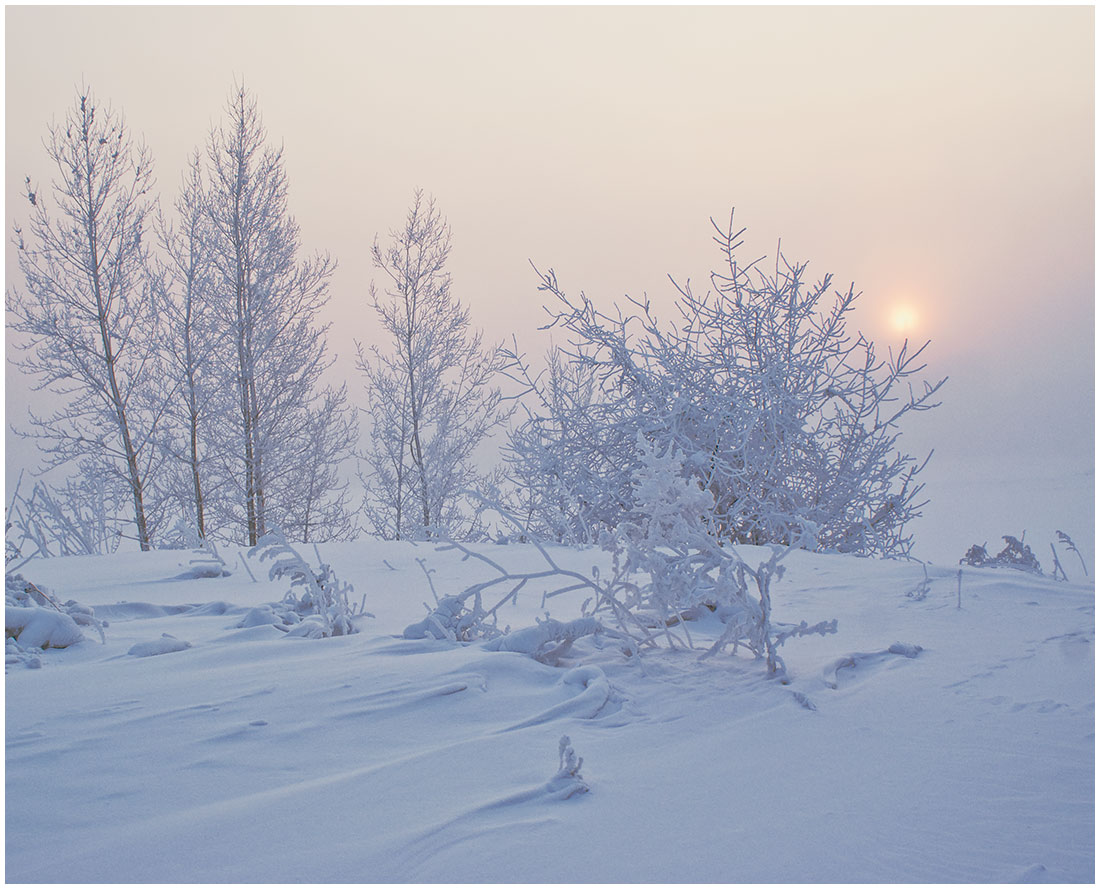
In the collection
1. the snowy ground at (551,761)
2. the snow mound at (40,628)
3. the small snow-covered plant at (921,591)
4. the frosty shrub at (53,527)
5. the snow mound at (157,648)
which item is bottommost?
the snowy ground at (551,761)

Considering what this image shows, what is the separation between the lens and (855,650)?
2170mm

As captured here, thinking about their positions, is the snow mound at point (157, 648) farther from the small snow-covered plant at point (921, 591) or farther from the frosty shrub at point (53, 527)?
the small snow-covered plant at point (921, 591)

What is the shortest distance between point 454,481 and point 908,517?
9613mm

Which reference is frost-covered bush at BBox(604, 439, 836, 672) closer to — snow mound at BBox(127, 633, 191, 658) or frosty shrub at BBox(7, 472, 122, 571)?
snow mound at BBox(127, 633, 191, 658)

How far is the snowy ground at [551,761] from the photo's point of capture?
3.62 ft

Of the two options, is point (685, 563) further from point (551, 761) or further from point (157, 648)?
point (157, 648)

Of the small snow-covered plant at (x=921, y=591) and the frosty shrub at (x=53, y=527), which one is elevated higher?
the frosty shrub at (x=53, y=527)

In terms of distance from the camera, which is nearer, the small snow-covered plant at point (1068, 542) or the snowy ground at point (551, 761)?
the snowy ground at point (551, 761)

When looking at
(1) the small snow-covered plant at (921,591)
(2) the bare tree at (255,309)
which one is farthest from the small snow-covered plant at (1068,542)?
(2) the bare tree at (255,309)

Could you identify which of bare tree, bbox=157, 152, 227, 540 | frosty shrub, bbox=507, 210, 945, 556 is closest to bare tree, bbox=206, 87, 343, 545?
bare tree, bbox=157, 152, 227, 540

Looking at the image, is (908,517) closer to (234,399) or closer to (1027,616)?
(1027,616)

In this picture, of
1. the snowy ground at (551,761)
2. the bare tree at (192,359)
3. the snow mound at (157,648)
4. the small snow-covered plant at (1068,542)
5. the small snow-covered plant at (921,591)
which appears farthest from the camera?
the bare tree at (192,359)

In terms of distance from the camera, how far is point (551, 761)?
1.42m

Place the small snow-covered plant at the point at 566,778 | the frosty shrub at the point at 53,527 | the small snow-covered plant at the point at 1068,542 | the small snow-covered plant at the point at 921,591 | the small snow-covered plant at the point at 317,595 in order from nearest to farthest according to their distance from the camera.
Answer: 1. the small snow-covered plant at the point at 566,778
2. the small snow-covered plant at the point at 317,595
3. the small snow-covered plant at the point at 921,591
4. the frosty shrub at the point at 53,527
5. the small snow-covered plant at the point at 1068,542
